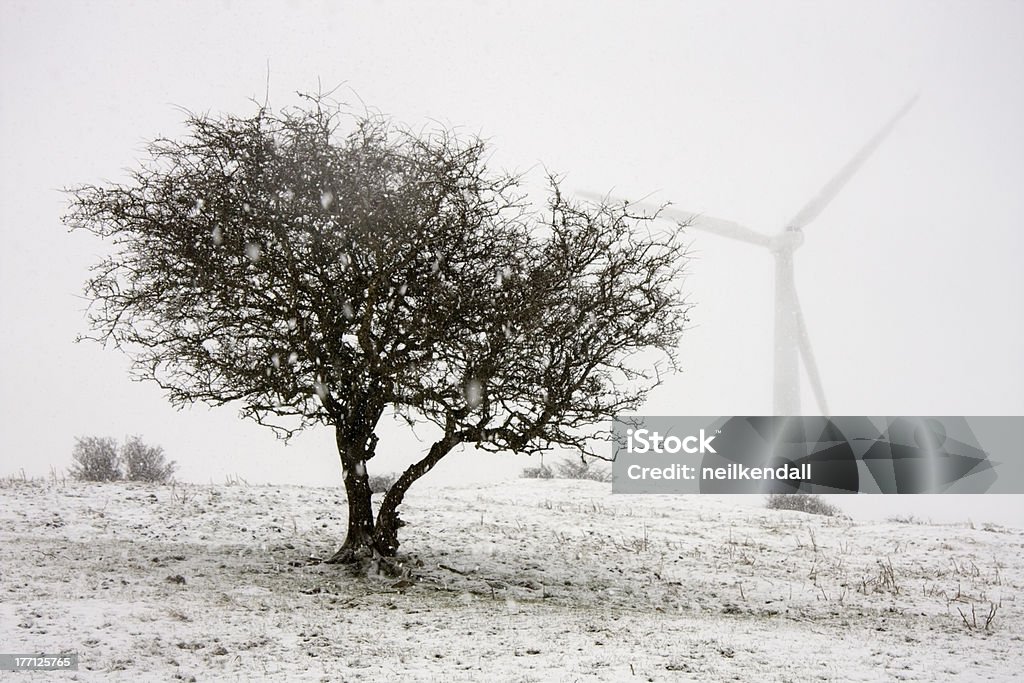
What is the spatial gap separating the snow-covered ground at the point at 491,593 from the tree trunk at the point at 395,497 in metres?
0.70

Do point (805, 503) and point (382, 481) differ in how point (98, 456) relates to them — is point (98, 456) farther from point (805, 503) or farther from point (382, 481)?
point (805, 503)

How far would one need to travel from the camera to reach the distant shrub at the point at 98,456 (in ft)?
108

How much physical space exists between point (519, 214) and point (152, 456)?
2657 centimetres

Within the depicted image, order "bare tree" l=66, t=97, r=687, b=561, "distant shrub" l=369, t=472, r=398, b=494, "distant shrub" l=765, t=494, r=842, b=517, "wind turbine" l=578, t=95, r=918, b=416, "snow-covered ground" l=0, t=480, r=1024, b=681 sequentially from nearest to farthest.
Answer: "snow-covered ground" l=0, t=480, r=1024, b=681, "bare tree" l=66, t=97, r=687, b=561, "distant shrub" l=369, t=472, r=398, b=494, "distant shrub" l=765, t=494, r=842, b=517, "wind turbine" l=578, t=95, r=918, b=416

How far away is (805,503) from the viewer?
35562 mm

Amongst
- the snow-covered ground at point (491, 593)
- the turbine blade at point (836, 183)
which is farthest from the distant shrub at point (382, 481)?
the turbine blade at point (836, 183)

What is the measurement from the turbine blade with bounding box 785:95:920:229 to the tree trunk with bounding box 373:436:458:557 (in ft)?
149

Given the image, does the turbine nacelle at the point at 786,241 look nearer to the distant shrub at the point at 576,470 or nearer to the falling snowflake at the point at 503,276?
the distant shrub at the point at 576,470

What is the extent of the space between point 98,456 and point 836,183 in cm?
4613

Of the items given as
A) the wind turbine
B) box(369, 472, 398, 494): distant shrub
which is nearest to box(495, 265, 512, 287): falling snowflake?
box(369, 472, 398, 494): distant shrub

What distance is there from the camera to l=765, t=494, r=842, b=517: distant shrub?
3359 cm

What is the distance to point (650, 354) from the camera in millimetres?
15453

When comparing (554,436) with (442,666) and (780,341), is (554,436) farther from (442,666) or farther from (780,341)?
(780,341)

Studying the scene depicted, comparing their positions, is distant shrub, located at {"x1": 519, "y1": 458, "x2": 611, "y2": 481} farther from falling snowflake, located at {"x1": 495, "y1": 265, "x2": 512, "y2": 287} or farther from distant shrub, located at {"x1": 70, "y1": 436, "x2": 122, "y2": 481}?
falling snowflake, located at {"x1": 495, "y1": 265, "x2": 512, "y2": 287}
